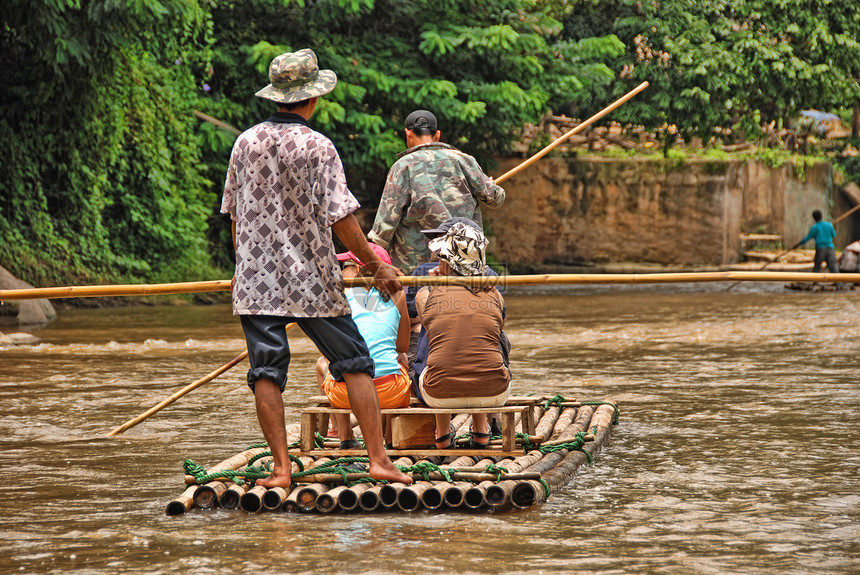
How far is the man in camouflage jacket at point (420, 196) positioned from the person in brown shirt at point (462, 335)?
2.29 ft

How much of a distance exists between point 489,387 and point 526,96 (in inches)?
549

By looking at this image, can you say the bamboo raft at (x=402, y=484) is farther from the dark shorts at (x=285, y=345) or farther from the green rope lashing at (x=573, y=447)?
the dark shorts at (x=285, y=345)

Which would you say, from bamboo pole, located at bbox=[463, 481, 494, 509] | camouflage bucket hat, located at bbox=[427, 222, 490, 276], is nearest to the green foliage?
camouflage bucket hat, located at bbox=[427, 222, 490, 276]

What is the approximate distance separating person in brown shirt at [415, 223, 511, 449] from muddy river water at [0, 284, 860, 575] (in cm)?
60

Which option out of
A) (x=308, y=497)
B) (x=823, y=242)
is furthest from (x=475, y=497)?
(x=823, y=242)

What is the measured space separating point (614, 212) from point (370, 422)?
59.2 feet

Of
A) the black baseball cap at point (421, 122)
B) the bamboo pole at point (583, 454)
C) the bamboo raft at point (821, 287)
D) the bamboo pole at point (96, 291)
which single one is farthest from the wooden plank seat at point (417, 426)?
the bamboo raft at point (821, 287)

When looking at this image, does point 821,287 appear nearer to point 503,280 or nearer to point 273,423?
point 503,280

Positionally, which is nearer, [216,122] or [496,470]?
[496,470]

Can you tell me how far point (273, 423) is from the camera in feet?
15.6

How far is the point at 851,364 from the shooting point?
929 cm

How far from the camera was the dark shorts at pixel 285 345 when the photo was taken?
4.73 metres

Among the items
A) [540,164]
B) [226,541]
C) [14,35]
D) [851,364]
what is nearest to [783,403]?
[851,364]

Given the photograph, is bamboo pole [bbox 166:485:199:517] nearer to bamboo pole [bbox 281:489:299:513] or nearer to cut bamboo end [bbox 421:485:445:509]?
bamboo pole [bbox 281:489:299:513]
